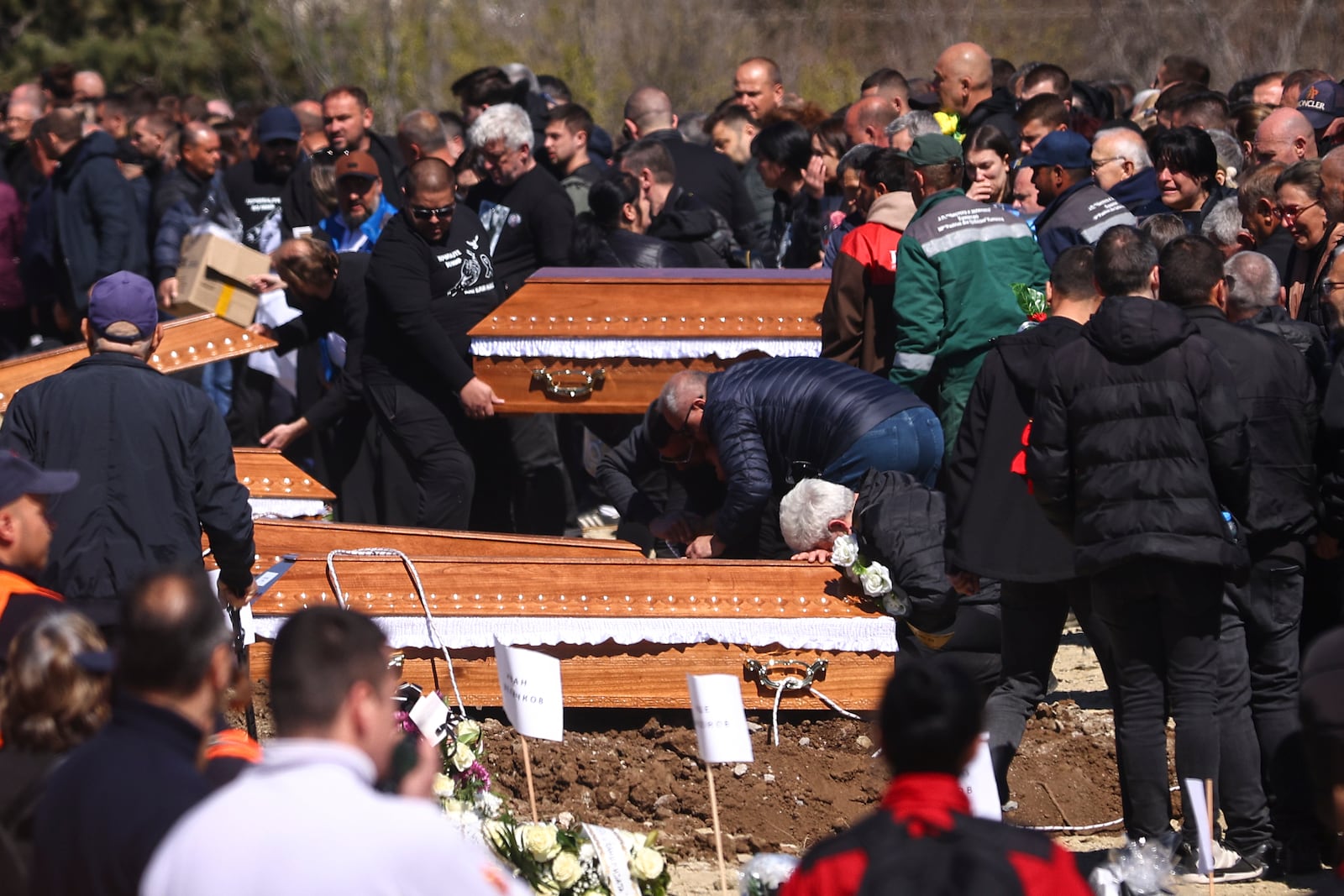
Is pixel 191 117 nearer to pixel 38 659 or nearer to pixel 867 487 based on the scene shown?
pixel 867 487

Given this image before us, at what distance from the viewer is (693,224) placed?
822cm

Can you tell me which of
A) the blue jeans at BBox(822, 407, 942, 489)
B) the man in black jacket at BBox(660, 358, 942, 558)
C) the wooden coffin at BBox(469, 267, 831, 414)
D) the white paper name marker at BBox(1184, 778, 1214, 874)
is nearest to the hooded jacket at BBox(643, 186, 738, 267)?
the wooden coffin at BBox(469, 267, 831, 414)

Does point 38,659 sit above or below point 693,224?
above

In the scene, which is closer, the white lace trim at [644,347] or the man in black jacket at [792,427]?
the man in black jacket at [792,427]

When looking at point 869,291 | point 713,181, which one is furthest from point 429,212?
point 713,181

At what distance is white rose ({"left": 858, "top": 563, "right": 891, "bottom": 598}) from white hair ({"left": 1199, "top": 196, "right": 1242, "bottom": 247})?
161 centimetres

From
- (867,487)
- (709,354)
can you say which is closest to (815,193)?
(709,354)

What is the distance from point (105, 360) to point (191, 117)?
8.21 meters

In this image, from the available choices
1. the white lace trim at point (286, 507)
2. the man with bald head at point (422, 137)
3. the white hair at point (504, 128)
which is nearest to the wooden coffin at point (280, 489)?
the white lace trim at point (286, 507)

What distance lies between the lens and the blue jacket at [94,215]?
33.2 feet

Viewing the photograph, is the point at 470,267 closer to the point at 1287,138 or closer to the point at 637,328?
the point at 637,328

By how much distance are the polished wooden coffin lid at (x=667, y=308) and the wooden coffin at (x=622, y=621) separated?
1.50 meters

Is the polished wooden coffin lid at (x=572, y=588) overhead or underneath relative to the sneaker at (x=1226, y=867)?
overhead

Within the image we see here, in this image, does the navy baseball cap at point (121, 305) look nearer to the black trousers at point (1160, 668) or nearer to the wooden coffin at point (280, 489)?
the wooden coffin at point (280, 489)
